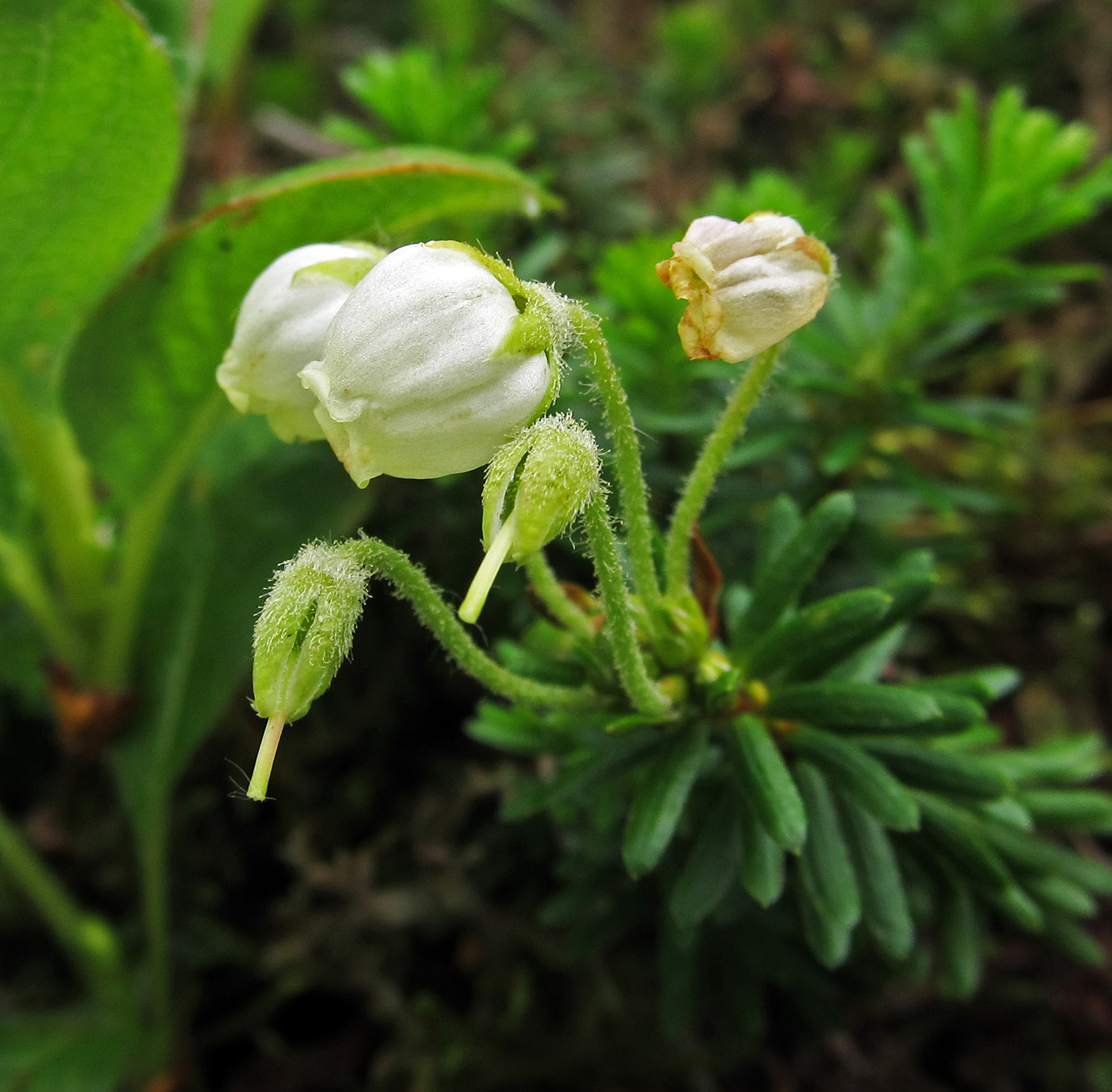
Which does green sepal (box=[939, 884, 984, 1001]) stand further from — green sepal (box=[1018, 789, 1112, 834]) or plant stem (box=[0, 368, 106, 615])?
plant stem (box=[0, 368, 106, 615])

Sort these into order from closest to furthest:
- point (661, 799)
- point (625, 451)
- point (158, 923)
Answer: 1. point (625, 451)
2. point (661, 799)
3. point (158, 923)

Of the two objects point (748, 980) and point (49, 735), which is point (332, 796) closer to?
point (49, 735)

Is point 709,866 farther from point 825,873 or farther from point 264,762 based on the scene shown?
point 264,762

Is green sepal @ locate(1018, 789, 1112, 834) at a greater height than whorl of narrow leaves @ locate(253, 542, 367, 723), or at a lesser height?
lesser

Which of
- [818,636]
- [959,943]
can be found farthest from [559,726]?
[959,943]

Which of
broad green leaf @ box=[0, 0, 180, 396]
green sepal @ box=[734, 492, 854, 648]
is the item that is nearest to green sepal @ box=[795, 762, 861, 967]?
green sepal @ box=[734, 492, 854, 648]
